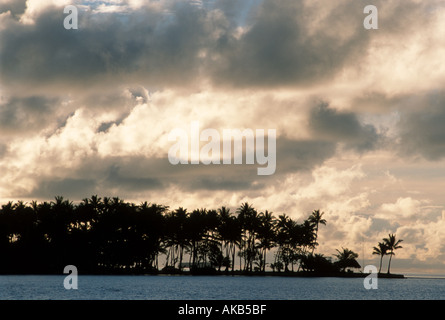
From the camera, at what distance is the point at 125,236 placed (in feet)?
369

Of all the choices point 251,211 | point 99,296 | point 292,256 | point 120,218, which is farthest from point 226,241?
point 99,296

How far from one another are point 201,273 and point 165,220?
14.8 m

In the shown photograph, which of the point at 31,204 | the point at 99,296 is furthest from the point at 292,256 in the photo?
the point at 99,296

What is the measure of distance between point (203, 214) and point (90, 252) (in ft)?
90.3

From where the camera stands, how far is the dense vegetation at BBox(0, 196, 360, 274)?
4213 inches

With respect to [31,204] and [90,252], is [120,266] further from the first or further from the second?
[31,204]

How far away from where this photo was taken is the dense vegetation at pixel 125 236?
4213 inches

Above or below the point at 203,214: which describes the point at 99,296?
below

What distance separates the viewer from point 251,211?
130 metres
